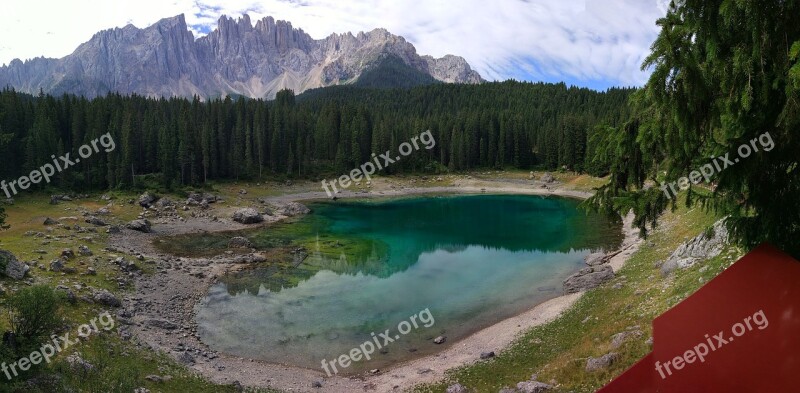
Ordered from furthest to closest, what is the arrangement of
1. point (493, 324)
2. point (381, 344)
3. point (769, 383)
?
point (493, 324) < point (381, 344) < point (769, 383)

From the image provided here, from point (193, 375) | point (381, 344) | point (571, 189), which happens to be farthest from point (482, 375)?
point (571, 189)

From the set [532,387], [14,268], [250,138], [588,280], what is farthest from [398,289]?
[250,138]

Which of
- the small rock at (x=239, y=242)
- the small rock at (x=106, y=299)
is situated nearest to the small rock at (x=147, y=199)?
the small rock at (x=239, y=242)

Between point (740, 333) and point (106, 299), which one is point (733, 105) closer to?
point (740, 333)

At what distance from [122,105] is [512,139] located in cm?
10076

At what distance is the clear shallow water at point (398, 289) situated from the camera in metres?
28.5

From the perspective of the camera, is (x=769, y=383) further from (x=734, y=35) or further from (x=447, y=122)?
(x=447, y=122)

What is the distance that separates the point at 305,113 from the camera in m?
131
